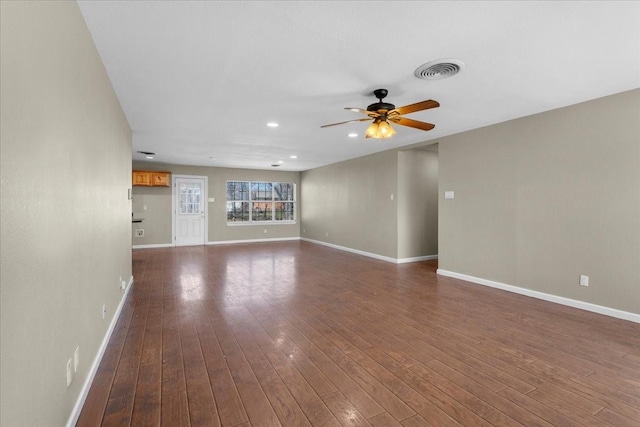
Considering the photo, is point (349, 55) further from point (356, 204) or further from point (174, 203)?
point (174, 203)

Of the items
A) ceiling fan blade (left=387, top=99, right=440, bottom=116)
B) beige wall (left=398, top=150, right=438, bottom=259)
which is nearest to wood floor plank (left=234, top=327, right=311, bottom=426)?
ceiling fan blade (left=387, top=99, right=440, bottom=116)

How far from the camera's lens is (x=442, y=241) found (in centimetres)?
530

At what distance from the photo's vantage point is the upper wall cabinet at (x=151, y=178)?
→ 7906 millimetres

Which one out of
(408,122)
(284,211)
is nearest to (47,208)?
(408,122)

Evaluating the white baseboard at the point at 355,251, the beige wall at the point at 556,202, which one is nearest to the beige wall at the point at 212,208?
the white baseboard at the point at 355,251

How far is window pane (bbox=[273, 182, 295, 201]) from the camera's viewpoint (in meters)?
10.2

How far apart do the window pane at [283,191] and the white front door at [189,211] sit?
2.27m

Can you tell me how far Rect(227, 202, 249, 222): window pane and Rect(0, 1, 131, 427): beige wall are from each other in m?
7.17

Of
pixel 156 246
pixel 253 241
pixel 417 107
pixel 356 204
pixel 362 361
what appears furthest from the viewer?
pixel 253 241

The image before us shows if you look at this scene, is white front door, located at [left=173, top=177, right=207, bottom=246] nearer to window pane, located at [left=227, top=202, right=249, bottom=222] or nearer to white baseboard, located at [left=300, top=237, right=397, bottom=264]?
window pane, located at [left=227, top=202, right=249, bottom=222]

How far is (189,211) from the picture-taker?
891 cm

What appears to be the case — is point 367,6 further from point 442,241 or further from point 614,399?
point 442,241

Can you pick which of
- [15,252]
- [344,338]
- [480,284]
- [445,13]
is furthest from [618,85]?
[15,252]

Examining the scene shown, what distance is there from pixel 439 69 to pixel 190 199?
800 centimetres
